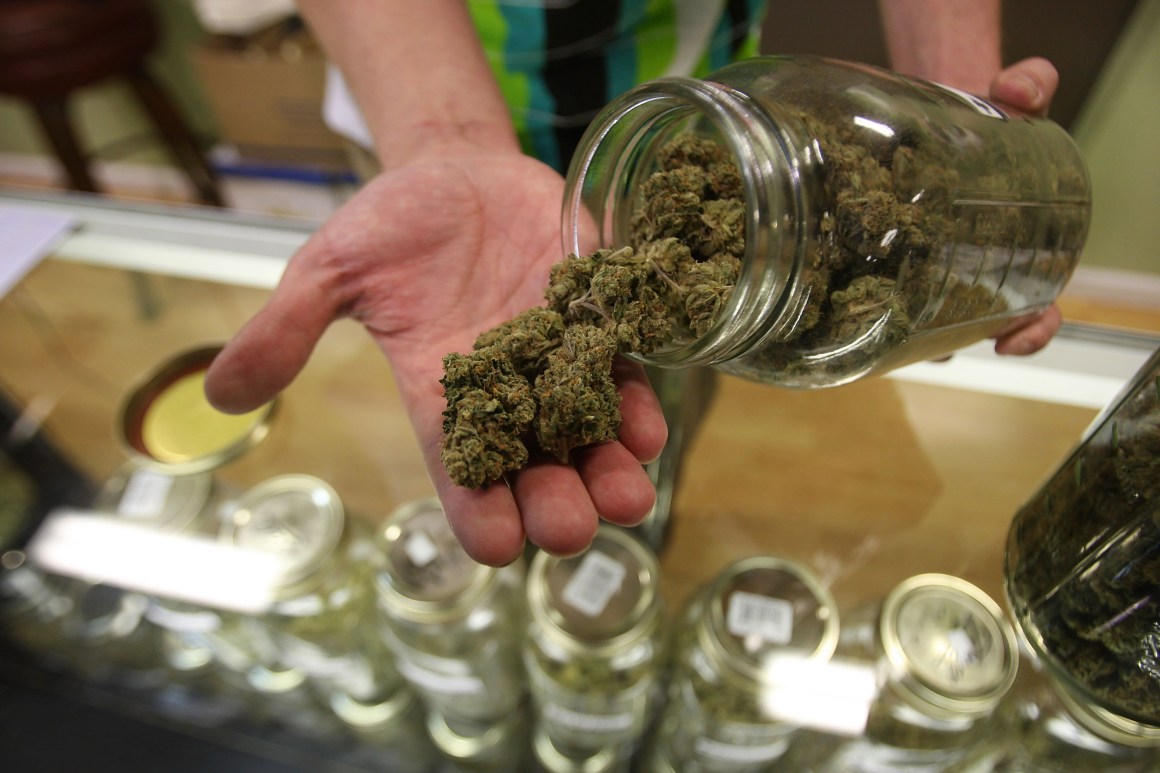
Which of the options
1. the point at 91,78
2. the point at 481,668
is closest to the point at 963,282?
the point at 481,668

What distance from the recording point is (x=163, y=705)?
112cm

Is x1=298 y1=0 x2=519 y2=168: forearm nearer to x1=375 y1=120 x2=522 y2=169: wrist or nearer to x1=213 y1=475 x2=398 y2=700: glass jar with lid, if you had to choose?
x1=375 y1=120 x2=522 y2=169: wrist

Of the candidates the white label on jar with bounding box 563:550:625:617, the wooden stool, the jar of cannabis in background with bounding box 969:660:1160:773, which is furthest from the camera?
the wooden stool

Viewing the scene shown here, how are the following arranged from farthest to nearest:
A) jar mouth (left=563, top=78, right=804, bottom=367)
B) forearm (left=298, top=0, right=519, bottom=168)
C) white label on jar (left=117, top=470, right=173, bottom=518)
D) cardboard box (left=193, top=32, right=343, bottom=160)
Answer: cardboard box (left=193, top=32, right=343, bottom=160) → white label on jar (left=117, top=470, right=173, bottom=518) → forearm (left=298, top=0, right=519, bottom=168) → jar mouth (left=563, top=78, right=804, bottom=367)

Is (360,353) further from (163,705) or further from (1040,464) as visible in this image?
(1040,464)

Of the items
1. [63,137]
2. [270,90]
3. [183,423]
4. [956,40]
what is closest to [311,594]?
[183,423]

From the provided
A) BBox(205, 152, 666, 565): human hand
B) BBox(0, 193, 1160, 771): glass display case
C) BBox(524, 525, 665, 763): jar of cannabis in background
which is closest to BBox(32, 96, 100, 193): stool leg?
BBox(0, 193, 1160, 771): glass display case

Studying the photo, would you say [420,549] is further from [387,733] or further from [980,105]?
[980,105]

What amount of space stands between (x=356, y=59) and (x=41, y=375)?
3.09ft

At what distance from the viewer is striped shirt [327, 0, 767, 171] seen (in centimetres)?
120

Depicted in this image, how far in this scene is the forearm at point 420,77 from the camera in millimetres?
1031

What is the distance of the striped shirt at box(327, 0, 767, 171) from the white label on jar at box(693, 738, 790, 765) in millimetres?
1105

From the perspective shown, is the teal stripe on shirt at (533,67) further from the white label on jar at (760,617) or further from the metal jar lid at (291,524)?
the white label on jar at (760,617)

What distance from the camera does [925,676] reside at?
815 mm
